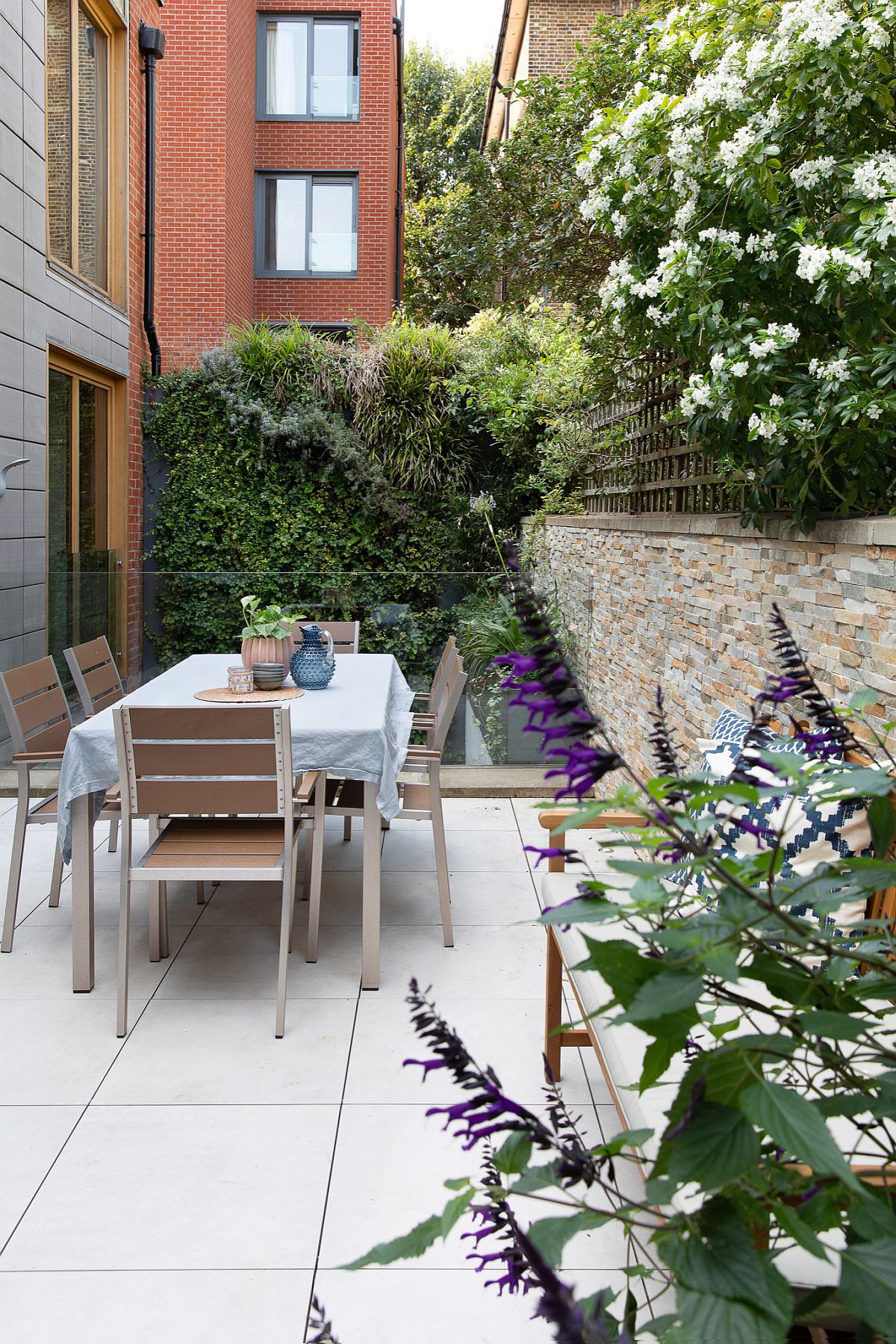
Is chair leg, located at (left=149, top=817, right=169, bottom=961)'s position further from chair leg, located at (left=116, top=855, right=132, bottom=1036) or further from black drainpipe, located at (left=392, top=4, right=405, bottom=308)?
black drainpipe, located at (left=392, top=4, right=405, bottom=308)

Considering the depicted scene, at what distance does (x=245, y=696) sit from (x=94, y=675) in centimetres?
96

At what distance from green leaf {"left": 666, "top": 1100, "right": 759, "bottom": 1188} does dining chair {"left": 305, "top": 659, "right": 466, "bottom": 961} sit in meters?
3.25

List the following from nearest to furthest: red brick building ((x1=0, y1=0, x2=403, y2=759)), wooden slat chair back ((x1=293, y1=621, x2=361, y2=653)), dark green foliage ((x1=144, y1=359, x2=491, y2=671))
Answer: wooden slat chair back ((x1=293, y1=621, x2=361, y2=653)) → red brick building ((x1=0, y1=0, x2=403, y2=759)) → dark green foliage ((x1=144, y1=359, x2=491, y2=671))

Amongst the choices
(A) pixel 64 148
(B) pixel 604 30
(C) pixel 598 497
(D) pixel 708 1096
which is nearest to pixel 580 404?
(C) pixel 598 497

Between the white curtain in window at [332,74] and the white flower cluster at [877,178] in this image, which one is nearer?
the white flower cluster at [877,178]

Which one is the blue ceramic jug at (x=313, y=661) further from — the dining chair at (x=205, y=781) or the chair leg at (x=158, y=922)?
the dining chair at (x=205, y=781)

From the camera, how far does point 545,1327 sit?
6.76 ft

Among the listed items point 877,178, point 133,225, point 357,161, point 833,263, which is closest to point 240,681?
point 833,263

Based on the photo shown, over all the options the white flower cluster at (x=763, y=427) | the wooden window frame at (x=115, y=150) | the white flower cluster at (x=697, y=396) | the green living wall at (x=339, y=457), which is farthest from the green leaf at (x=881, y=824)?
the green living wall at (x=339, y=457)

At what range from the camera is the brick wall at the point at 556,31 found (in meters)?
14.6

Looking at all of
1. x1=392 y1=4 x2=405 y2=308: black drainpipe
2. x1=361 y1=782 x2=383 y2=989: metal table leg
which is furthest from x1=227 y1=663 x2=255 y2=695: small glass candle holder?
x1=392 y1=4 x2=405 y2=308: black drainpipe

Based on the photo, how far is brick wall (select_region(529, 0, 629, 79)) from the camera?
47.9ft

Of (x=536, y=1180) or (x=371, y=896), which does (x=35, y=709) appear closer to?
→ (x=371, y=896)

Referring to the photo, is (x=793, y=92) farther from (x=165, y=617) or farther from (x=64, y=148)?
(x=64, y=148)
